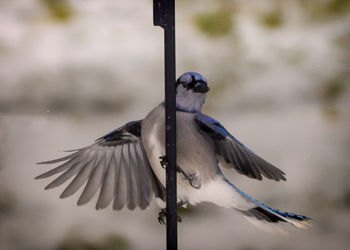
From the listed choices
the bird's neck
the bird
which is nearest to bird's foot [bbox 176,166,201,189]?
the bird

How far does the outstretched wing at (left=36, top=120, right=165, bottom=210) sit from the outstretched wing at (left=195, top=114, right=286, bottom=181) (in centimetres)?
13

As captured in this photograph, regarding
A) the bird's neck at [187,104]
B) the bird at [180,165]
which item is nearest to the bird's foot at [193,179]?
the bird at [180,165]

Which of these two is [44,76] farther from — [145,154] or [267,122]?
[267,122]

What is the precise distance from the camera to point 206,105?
2.72 ft

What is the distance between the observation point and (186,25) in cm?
84

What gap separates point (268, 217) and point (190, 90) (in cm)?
27

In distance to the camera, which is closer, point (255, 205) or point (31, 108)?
point (255, 205)

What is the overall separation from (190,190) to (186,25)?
330 mm

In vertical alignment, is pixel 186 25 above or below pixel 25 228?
above

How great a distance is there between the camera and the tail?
2.41 ft

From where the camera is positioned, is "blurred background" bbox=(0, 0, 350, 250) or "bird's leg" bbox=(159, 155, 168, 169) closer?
"bird's leg" bbox=(159, 155, 168, 169)

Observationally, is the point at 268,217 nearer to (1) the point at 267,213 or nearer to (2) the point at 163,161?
(1) the point at 267,213

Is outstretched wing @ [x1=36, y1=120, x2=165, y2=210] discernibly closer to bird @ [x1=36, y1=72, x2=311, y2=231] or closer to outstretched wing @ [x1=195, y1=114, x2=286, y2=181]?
bird @ [x1=36, y1=72, x2=311, y2=231]

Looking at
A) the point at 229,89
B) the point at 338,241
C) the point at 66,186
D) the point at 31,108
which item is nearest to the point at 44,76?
the point at 31,108
